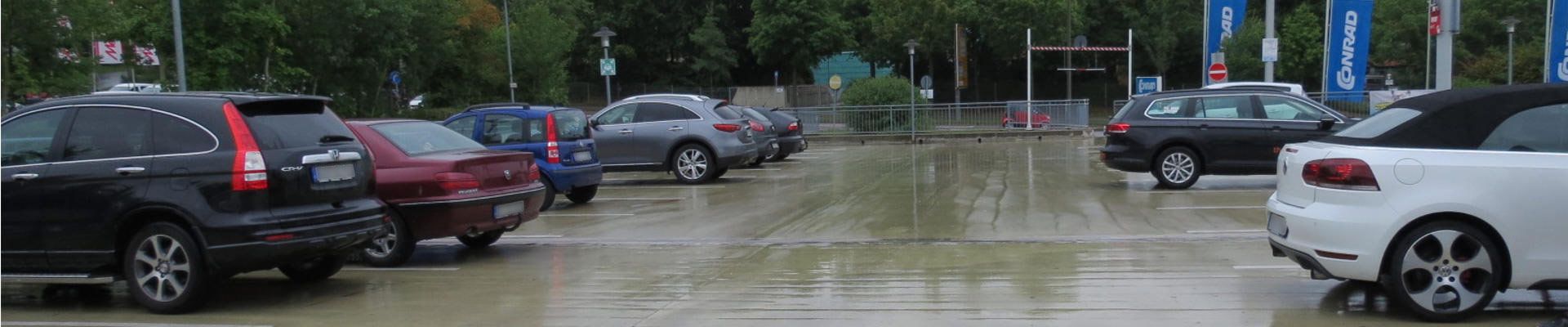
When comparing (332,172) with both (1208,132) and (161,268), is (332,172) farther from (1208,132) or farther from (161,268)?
(1208,132)

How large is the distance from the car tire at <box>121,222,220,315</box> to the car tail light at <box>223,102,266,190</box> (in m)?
0.54

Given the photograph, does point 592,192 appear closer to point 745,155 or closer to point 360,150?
point 745,155

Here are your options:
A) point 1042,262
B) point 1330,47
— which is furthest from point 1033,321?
point 1330,47

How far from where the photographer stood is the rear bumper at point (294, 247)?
747 cm

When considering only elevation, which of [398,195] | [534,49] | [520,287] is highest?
[534,49]

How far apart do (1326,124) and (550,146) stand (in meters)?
9.13

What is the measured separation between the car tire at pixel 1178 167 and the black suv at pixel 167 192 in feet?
37.1

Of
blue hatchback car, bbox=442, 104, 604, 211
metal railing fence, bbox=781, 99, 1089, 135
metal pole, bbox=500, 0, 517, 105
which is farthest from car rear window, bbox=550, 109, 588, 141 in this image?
metal pole, bbox=500, 0, 517, 105

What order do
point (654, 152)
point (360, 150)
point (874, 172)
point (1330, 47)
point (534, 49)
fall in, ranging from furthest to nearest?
point (534, 49) < point (1330, 47) < point (874, 172) < point (654, 152) < point (360, 150)

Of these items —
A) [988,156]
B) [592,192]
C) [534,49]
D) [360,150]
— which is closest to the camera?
[360,150]

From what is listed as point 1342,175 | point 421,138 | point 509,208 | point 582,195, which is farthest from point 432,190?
point 1342,175

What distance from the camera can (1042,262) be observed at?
9.44 meters

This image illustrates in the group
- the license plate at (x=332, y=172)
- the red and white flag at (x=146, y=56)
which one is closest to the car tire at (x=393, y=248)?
the license plate at (x=332, y=172)

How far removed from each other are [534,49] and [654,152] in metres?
29.4
